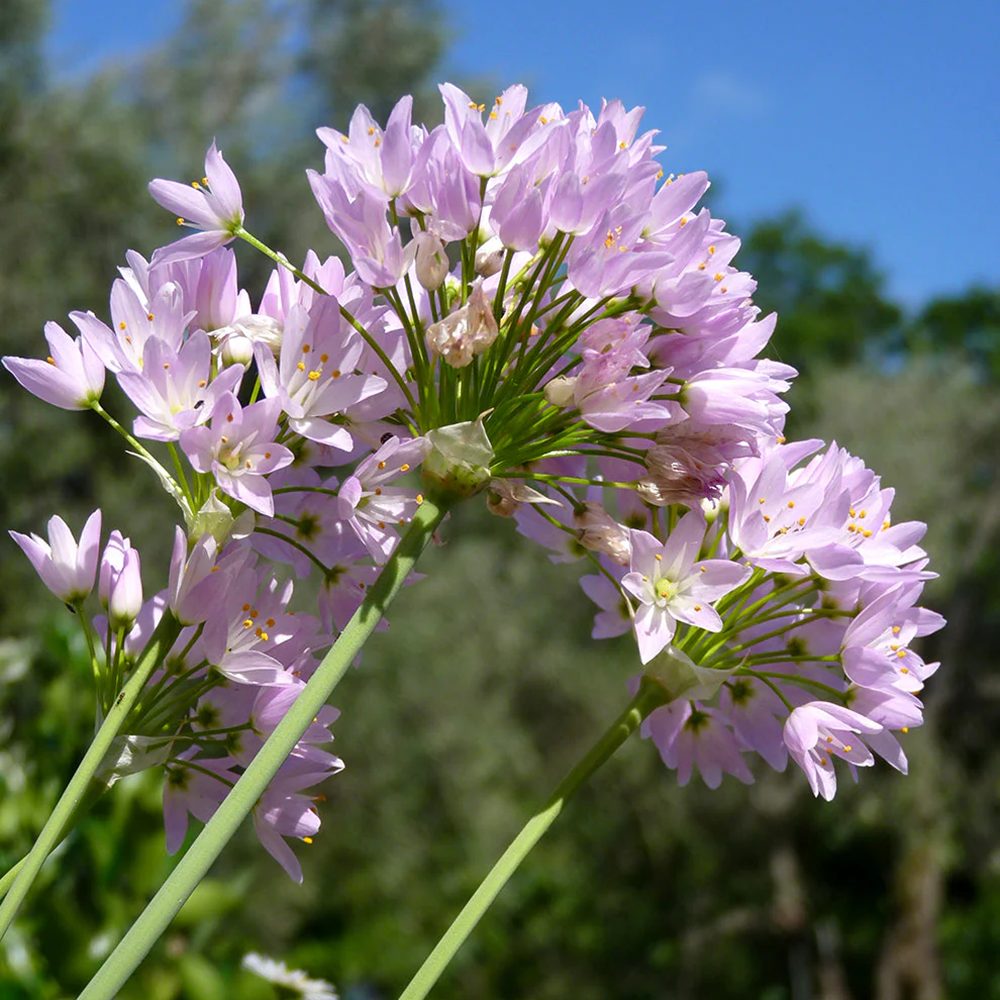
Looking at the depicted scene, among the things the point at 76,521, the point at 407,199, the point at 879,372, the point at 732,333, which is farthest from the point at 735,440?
the point at 879,372

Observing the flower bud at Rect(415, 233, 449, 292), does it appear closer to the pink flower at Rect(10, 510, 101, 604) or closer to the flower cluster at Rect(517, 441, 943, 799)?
the flower cluster at Rect(517, 441, 943, 799)

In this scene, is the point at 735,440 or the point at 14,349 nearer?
the point at 735,440

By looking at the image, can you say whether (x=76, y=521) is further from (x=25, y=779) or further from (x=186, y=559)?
(x=186, y=559)

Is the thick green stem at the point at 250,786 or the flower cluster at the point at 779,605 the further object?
the flower cluster at the point at 779,605

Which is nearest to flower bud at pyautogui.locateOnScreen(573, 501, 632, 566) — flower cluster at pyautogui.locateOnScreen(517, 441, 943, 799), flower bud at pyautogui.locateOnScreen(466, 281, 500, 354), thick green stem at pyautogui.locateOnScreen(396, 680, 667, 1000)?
flower cluster at pyautogui.locateOnScreen(517, 441, 943, 799)

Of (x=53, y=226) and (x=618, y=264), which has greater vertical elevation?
(x=53, y=226)

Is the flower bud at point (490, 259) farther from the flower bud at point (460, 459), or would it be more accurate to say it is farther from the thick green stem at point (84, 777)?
the thick green stem at point (84, 777)

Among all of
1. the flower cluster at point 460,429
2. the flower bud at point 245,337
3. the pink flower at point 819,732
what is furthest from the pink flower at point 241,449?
the pink flower at point 819,732
